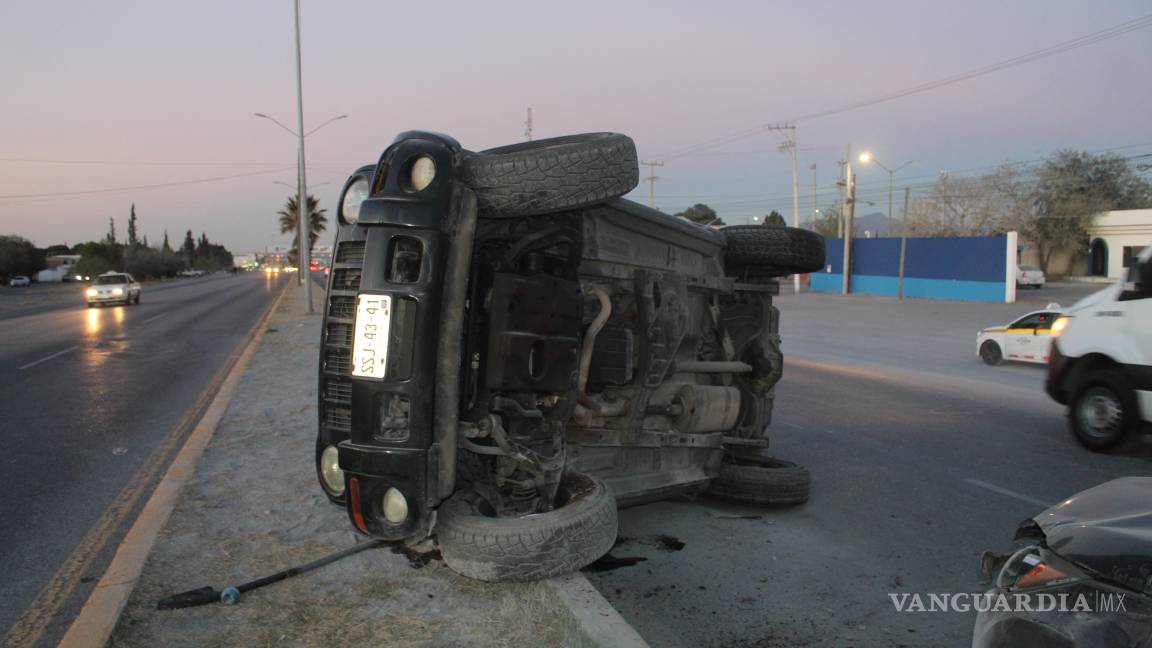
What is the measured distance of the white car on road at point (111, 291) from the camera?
31.2 metres

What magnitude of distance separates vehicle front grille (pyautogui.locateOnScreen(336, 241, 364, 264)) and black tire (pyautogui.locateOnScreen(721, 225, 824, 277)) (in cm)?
306

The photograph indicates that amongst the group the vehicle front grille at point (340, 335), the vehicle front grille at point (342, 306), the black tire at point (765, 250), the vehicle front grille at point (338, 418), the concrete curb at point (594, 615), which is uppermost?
the black tire at point (765, 250)

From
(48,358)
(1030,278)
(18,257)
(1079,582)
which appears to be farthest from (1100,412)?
(18,257)

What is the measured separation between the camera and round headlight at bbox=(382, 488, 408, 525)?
3201mm

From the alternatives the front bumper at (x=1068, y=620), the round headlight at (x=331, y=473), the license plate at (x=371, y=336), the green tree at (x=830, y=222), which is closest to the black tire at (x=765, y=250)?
the license plate at (x=371, y=336)

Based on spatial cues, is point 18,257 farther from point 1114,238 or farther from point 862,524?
point 1114,238

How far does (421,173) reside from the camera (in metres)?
3.30

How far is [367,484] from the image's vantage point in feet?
10.6

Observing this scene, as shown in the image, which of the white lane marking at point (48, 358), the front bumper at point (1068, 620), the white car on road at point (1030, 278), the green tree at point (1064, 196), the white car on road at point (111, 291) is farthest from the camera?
the green tree at point (1064, 196)

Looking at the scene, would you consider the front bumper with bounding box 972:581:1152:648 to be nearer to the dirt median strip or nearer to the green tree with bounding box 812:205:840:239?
the dirt median strip

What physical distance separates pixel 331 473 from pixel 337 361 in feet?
1.71

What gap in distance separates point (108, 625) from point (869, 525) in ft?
14.5

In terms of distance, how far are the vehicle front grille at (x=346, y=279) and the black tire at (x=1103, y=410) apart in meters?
7.37

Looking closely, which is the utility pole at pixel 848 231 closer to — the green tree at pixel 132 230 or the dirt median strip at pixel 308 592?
the dirt median strip at pixel 308 592
